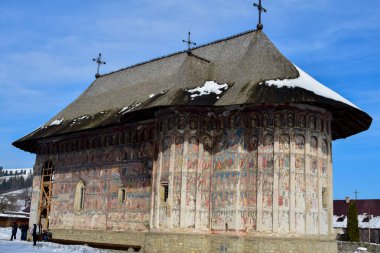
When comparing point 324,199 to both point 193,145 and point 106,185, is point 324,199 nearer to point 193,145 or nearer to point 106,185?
point 193,145

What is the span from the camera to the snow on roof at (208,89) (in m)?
20.0

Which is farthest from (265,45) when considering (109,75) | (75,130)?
(109,75)

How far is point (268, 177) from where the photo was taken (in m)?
18.5

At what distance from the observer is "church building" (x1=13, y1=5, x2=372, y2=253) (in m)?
18.3

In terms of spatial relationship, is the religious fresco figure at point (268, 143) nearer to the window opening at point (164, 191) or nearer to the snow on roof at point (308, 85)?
the snow on roof at point (308, 85)

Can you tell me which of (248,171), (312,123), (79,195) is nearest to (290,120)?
(312,123)

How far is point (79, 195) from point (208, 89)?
10.3m

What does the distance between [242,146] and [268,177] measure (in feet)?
5.27

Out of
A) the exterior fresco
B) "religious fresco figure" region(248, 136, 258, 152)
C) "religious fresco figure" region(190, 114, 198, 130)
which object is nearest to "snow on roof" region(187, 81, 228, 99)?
the exterior fresco

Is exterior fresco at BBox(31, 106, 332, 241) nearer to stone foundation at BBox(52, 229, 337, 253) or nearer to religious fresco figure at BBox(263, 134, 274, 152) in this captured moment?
religious fresco figure at BBox(263, 134, 274, 152)

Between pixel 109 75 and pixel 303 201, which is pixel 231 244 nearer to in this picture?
pixel 303 201

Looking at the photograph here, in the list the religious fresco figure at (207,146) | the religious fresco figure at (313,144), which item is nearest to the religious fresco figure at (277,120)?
the religious fresco figure at (313,144)

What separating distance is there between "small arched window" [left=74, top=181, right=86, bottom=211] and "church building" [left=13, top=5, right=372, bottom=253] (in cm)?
255

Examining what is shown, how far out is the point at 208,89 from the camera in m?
20.3
